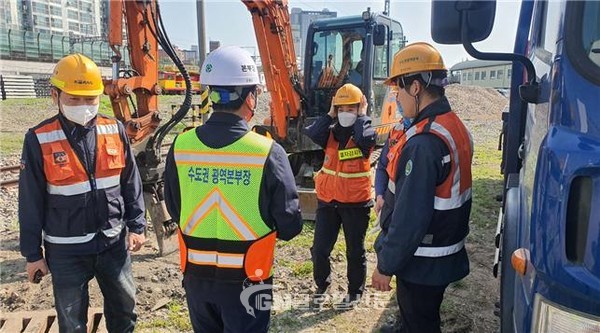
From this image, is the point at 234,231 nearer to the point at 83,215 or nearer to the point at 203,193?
the point at 203,193

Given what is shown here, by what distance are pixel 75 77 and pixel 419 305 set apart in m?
2.38

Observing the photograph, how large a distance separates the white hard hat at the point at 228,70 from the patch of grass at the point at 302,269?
2844 millimetres

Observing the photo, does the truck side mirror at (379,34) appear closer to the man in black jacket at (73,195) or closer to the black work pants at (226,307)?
the man in black jacket at (73,195)

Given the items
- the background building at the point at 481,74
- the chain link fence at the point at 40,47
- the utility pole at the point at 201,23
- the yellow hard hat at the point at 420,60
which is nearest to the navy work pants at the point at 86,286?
the yellow hard hat at the point at 420,60

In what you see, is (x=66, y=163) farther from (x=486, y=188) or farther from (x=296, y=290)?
(x=486, y=188)

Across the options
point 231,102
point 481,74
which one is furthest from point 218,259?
point 481,74

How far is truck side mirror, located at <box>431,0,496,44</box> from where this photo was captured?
1682 mm

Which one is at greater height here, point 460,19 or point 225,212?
point 460,19

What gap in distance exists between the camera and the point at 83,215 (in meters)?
2.79

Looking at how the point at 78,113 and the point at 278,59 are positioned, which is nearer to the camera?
the point at 78,113

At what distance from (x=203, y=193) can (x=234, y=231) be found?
0.23 meters

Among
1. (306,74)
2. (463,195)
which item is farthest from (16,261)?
(306,74)

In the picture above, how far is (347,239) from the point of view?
390 centimetres

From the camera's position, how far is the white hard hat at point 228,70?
2240 millimetres
